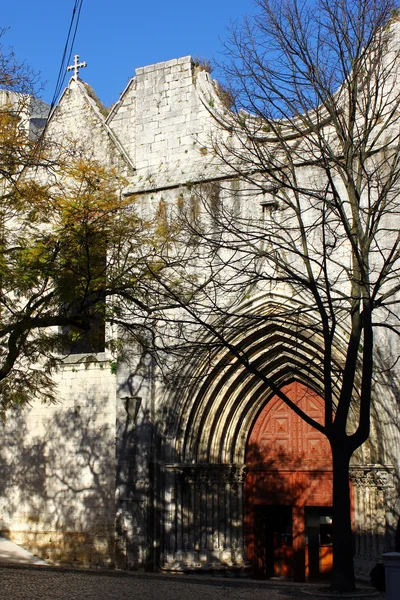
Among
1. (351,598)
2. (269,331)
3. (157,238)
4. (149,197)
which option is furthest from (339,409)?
(149,197)

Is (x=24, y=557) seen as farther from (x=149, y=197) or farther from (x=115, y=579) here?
(x=149, y=197)

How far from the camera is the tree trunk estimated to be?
31.0 feet

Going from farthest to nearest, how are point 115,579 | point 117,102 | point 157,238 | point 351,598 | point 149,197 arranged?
point 117,102 → point 149,197 → point 157,238 → point 115,579 → point 351,598

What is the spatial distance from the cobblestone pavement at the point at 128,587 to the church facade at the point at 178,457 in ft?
3.72

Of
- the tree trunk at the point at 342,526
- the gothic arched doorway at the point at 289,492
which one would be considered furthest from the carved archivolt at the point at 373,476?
the tree trunk at the point at 342,526

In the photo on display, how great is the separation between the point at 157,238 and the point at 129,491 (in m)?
4.29

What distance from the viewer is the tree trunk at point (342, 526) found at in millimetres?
9445

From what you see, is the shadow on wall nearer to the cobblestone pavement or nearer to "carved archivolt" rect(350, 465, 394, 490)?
the cobblestone pavement

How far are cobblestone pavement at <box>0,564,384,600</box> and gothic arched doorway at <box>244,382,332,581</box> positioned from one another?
130 cm

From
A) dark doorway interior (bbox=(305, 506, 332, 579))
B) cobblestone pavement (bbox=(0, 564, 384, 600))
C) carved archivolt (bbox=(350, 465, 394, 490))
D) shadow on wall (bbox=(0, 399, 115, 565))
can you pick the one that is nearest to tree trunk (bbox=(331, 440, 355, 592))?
cobblestone pavement (bbox=(0, 564, 384, 600))

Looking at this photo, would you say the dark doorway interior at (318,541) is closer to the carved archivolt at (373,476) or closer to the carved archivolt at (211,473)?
the carved archivolt at (211,473)

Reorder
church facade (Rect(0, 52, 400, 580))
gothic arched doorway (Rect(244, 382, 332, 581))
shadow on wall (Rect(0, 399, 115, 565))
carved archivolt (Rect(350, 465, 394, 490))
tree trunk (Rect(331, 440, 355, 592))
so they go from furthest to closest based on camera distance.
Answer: shadow on wall (Rect(0, 399, 115, 565)) → gothic arched doorway (Rect(244, 382, 332, 581)) → church facade (Rect(0, 52, 400, 580)) → carved archivolt (Rect(350, 465, 394, 490)) → tree trunk (Rect(331, 440, 355, 592))

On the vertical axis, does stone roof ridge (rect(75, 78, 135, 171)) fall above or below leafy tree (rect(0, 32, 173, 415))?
above

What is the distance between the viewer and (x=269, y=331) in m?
13.6
